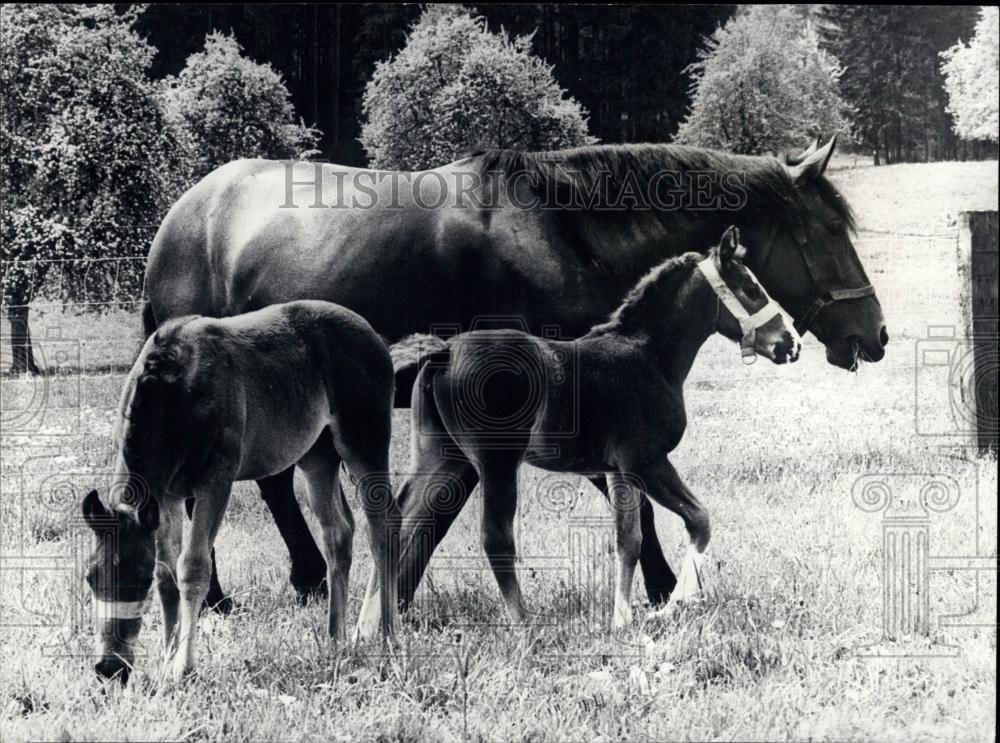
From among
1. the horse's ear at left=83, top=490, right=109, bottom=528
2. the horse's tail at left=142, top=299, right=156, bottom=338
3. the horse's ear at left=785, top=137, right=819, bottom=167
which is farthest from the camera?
the horse's tail at left=142, top=299, right=156, bottom=338

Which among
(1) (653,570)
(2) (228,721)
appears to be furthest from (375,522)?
(1) (653,570)

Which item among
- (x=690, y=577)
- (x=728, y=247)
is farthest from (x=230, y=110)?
(x=690, y=577)

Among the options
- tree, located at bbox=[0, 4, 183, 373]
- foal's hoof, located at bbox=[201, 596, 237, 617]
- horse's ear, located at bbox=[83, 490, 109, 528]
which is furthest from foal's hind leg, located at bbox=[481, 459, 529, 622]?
tree, located at bbox=[0, 4, 183, 373]

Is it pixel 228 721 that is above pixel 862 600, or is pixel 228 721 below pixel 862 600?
below

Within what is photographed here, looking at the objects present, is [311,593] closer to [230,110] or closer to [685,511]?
[685,511]

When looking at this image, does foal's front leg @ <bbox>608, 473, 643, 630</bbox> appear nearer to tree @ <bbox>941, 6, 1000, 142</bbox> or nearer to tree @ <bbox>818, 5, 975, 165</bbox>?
tree @ <bbox>818, 5, 975, 165</bbox>

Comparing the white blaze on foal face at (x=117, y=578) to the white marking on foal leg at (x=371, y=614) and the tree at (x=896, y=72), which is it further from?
the tree at (x=896, y=72)

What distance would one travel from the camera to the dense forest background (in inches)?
151

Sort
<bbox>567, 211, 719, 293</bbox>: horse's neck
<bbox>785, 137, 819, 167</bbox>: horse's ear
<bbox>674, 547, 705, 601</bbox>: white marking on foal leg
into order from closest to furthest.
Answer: <bbox>674, 547, 705, 601</bbox>: white marking on foal leg
<bbox>567, 211, 719, 293</bbox>: horse's neck
<bbox>785, 137, 819, 167</bbox>: horse's ear

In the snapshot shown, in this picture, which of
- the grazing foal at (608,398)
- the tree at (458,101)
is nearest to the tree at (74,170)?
the tree at (458,101)

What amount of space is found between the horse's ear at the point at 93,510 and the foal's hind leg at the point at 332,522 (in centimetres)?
66

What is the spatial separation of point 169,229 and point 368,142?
885 millimetres

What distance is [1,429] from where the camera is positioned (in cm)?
390

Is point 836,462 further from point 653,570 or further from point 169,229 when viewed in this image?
point 169,229
